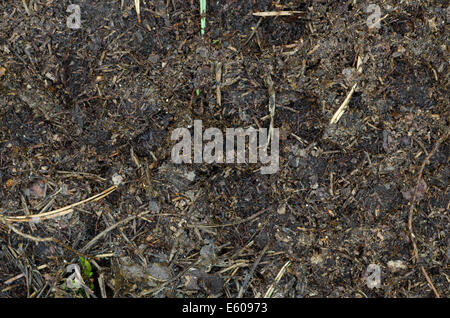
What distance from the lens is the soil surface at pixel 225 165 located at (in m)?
2.11

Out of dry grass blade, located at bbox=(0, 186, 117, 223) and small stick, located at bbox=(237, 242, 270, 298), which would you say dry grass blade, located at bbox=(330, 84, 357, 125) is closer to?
small stick, located at bbox=(237, 242, 270, 298)

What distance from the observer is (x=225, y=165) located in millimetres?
2121

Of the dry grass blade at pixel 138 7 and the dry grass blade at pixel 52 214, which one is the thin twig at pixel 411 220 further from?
the dry grass blade at pixel 138 7

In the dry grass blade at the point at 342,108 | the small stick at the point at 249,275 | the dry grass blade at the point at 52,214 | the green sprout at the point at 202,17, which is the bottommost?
the small stick at the point at 249,275

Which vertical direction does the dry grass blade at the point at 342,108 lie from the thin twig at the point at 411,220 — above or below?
above

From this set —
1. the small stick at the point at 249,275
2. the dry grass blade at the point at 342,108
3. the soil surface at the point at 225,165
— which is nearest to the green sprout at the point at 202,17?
the soil surface at the point at 225,165

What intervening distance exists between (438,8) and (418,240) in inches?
48.7

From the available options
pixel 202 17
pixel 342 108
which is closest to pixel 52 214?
pixel 202 17

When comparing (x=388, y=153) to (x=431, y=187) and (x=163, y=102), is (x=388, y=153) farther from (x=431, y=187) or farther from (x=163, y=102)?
(x=163, y=102)

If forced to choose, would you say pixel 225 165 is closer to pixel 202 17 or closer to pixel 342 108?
pixel 342 108

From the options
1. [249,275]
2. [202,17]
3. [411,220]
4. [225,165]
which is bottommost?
[249,275]

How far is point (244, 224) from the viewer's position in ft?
6.97

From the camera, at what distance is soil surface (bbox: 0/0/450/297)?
83.0 inches
